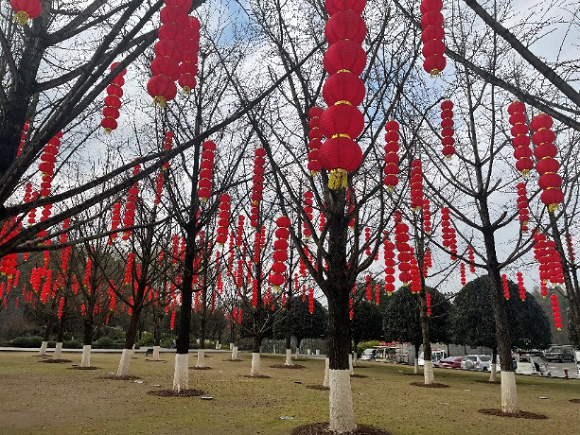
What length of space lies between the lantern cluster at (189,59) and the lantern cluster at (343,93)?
60.7 inches

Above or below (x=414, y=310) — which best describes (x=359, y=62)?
above

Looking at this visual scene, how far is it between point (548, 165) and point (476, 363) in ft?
92.8

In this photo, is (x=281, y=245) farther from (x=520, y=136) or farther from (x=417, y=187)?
(x=520, y=136)

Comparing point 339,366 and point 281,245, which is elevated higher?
point 281,245

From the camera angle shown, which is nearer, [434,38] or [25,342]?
[434,38]

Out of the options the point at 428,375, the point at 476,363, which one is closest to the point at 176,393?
the point at 428,375

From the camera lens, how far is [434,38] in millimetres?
4852

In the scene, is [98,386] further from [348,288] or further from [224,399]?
[348,288]

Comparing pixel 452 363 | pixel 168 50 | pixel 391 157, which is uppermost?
pixel 391 157

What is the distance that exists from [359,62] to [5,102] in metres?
4.08

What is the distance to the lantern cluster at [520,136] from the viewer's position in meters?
6.90

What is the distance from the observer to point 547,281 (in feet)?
39.5

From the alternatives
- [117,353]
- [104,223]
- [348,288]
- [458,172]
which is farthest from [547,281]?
[117,353]

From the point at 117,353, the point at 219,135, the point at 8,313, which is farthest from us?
the point at 8,313
